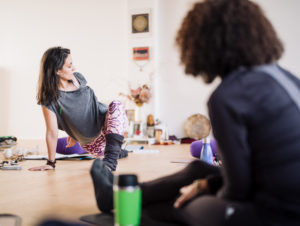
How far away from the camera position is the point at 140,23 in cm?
570

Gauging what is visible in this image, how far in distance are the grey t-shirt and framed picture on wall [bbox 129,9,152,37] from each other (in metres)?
3.05

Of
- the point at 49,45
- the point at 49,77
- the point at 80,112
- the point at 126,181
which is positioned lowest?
the point at 126,181

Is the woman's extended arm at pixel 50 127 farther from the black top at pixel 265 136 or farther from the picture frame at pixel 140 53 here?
the picture frame at pixel 140 53

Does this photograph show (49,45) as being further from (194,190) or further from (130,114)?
(194,190)

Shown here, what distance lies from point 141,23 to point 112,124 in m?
3.50

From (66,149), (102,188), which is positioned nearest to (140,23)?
(66,149)

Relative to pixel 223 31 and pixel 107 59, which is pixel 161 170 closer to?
pixel 223 31

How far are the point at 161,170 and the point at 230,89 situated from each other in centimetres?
Answer: 190

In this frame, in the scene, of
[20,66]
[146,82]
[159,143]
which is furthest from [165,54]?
[20,66]

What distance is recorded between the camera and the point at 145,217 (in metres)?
1.28

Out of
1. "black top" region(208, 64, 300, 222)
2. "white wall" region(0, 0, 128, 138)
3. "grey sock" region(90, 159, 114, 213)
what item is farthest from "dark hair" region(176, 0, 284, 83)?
"white wall" region(0, 0, 128, 138)

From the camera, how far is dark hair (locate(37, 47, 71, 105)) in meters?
2.59

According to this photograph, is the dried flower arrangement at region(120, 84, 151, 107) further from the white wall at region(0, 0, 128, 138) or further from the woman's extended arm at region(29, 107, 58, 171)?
the woman's extended arm at region(29, 107, 58, 171)

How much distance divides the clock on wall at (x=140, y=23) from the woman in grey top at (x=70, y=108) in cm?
307
